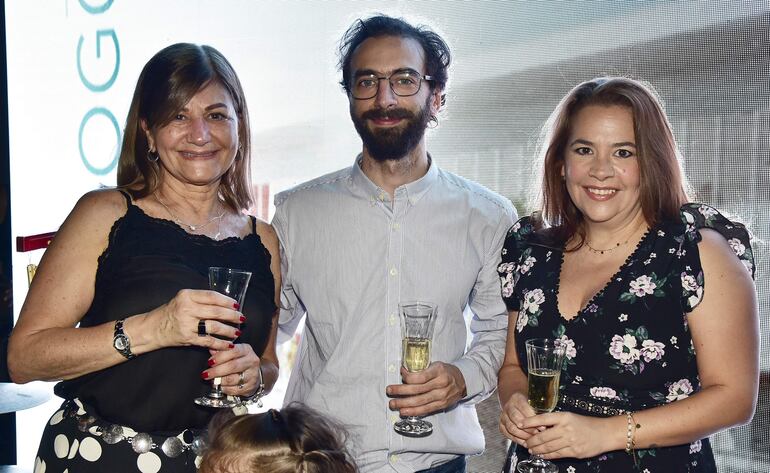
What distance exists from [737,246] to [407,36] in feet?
4.52

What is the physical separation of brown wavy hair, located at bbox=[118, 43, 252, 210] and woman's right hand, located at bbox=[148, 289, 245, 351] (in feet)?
1.68

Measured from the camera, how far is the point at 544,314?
8.93 feet

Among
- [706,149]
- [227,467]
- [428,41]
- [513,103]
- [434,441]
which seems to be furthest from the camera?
[513,103]

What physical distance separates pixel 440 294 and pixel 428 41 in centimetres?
95

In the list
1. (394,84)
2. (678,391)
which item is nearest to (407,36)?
(394,84)

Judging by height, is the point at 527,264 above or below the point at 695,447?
above

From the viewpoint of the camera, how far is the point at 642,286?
8.41 ft

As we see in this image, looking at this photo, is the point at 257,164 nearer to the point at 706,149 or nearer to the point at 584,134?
the point at 706,149

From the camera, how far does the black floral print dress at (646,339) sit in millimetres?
2500

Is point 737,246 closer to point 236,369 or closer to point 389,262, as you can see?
point 389,262

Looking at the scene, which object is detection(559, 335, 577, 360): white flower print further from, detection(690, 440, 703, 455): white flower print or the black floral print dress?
detection(690, 440, 703, 455): white flower print

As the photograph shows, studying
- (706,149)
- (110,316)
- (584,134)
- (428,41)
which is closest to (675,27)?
(706,149)

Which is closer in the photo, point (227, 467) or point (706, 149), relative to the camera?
point (227, 467)

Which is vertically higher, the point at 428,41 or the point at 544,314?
the point at 428,41
